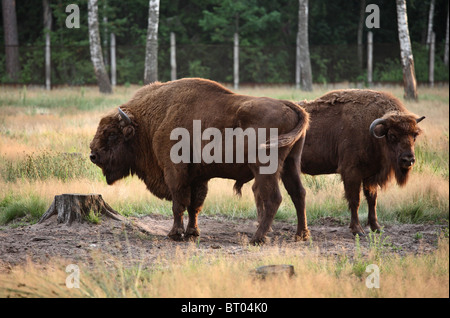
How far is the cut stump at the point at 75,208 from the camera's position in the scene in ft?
Result: 25.3

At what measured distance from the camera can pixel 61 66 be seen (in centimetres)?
2814

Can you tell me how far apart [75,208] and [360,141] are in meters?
3.71

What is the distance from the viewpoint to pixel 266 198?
6.64 m

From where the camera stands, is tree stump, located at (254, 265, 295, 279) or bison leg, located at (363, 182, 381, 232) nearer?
tree stump, located at (254, 265, 295, 279)

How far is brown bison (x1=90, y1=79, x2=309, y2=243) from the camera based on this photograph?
6629mm

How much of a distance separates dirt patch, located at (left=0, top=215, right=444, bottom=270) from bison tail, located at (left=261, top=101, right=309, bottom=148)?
1105mm

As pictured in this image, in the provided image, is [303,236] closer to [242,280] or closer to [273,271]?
[273,271]

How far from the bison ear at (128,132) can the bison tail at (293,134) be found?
185 centimetres

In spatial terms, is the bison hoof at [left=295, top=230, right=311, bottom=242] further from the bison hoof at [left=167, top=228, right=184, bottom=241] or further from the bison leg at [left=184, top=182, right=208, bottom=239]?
the bison hoof at [left=167, top=228, right=184, bottom=241]

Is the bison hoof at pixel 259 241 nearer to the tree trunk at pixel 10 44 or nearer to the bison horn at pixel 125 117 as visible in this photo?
the bison horn at pixel 125 117


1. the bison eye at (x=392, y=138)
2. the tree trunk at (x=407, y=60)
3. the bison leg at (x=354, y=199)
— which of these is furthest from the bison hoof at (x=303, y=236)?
the tree trunk at (x=407, y=60)

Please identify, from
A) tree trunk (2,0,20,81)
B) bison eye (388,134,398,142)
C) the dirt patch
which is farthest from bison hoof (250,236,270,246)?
tree trunk (2,0,20,81)

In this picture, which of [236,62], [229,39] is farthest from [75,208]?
[229,39]
